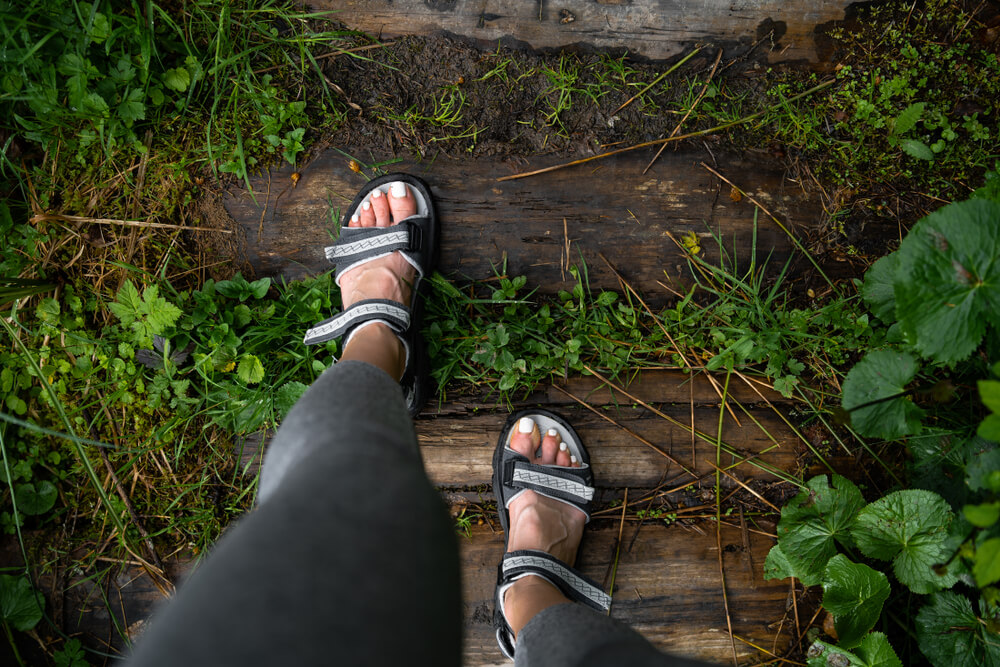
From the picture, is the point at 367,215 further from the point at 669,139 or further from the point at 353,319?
the point at 669,139

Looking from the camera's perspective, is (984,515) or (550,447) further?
(550,447)

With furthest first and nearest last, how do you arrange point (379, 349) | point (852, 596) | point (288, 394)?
point (288, 394) → point (379, 349) → point (852, 596)

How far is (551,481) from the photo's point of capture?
194cm

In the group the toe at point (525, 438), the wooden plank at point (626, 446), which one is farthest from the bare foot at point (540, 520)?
the wooden plank at point (626, 446)

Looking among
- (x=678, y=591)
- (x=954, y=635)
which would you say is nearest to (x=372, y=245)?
(x=678, y=591)

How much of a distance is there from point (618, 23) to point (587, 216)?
0.74 m

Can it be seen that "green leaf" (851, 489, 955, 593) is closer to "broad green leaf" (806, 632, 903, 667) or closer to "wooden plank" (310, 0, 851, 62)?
"broad green leaf" (806, 632, 903, 667)

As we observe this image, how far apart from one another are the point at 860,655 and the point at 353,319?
6.51 feet

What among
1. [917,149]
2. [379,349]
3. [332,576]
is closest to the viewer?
[332,576]

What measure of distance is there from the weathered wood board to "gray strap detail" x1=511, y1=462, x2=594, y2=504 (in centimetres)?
19

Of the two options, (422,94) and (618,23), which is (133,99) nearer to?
(422,94)

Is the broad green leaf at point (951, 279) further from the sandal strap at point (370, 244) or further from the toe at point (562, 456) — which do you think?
the sandal strap at point (370, 244)

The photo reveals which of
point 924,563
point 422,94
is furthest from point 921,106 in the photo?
point 422,94

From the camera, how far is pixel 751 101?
6.81 feet
